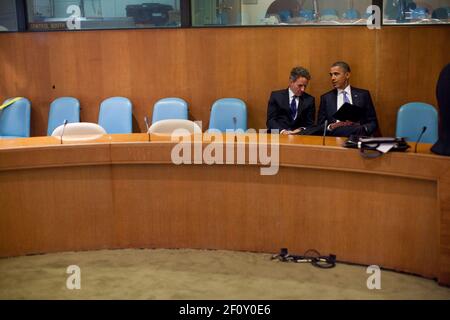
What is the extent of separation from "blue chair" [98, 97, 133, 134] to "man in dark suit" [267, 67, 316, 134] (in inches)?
57.8

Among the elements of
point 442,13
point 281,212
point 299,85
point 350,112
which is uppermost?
point 442,13

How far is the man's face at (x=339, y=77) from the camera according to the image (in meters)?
5.99

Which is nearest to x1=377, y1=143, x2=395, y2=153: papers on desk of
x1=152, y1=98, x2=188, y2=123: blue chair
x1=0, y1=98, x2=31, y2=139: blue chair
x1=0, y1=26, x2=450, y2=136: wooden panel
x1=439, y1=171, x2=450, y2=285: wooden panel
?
x1=439, y1=171, x2=450, y2=285: wooden panel

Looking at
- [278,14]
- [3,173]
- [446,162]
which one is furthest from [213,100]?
[446,162]

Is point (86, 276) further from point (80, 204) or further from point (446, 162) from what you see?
point (446, 162)

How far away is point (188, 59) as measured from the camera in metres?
6.82

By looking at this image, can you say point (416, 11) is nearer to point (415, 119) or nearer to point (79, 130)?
point (415, 119)

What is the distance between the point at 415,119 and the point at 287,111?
43.2 inches

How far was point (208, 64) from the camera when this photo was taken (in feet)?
22.2

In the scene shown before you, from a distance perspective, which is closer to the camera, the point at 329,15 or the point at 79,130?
the point at 79,130

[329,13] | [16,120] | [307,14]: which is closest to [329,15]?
[329,13]

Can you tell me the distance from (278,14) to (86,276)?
10.9 feet

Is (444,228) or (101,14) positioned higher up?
(101,14)

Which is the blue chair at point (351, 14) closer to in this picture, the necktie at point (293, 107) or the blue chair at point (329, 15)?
the blue chair at point (329, 15)
